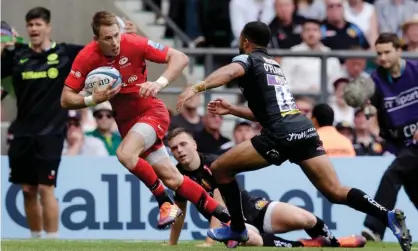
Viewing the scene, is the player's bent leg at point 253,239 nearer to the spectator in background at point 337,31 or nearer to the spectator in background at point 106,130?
the spectator in background at point 106,130

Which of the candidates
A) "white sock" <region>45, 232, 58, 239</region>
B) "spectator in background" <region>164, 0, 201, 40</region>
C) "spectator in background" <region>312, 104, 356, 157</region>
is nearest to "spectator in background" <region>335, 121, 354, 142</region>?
"spectator in background" <region>312, 104, 356, 157</region>

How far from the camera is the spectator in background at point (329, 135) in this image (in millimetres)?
16047

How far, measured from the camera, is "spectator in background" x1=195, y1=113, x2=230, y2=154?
57.6 ft

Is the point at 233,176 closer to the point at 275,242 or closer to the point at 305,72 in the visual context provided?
the point at 275,242

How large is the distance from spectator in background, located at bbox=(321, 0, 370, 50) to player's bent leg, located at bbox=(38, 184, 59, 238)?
5529 mm

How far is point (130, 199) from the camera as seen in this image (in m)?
16.5

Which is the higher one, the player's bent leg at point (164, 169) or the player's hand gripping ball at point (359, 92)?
the player's hand gripping ball at point (359, 92)

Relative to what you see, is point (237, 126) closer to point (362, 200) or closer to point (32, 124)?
point (32, 124)

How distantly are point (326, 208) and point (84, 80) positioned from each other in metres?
4.35

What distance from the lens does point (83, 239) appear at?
15852 millimetres

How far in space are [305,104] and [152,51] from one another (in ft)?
16.7

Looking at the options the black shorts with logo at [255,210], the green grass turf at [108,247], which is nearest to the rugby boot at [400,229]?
the green grass turf at [108,247]

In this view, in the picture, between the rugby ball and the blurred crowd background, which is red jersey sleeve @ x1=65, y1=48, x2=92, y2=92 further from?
the blurred crowd background

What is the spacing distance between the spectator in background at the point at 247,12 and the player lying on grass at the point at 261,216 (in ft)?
19.1
